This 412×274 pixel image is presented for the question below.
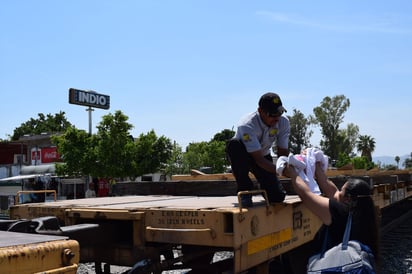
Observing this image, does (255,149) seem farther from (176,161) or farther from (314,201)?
(176,161)

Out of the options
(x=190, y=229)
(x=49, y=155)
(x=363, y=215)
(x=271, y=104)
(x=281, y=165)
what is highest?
(x=49, y=155)

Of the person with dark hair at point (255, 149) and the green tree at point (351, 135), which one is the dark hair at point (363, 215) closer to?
the person with dark hair at point (255, 149)

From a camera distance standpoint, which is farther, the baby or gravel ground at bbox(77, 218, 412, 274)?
gravel ground at bbox(77, 218, 412, 274)

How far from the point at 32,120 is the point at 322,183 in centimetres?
8821

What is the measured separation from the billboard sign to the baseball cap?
38.1 metres

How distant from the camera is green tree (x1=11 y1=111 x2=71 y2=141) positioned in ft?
260

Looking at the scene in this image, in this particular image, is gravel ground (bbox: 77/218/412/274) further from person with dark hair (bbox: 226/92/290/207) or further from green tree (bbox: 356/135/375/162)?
green tree (bbox: 356/135/375/162)

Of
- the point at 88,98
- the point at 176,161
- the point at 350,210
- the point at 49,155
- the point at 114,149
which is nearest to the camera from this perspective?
the point at 350,210

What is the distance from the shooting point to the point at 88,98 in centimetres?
4222

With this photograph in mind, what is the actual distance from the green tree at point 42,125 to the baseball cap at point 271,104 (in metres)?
77.7

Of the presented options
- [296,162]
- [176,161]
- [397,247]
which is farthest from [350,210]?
[176,161]

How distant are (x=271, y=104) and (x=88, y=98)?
3946 centimetres

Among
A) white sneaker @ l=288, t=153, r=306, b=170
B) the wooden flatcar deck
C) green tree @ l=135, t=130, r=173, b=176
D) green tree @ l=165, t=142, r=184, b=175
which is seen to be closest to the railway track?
the wooden flatcar deck

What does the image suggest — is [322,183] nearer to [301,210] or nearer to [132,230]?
[301,210]
